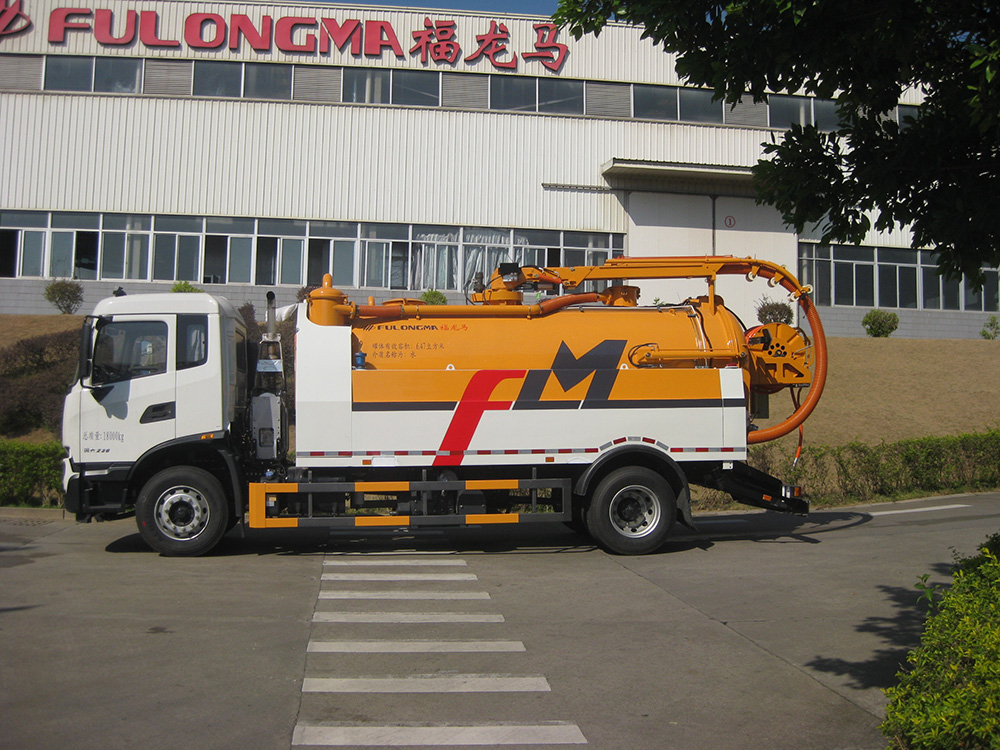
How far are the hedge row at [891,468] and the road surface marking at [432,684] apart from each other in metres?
9.31

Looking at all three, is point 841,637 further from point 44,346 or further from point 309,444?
point 44,346

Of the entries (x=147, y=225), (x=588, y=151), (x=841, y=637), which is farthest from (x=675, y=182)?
(x=841, y=637)

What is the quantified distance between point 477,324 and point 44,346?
12.4m

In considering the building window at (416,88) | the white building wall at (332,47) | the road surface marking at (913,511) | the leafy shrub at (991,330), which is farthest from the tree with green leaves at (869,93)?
the leafy shrub at (991,330)

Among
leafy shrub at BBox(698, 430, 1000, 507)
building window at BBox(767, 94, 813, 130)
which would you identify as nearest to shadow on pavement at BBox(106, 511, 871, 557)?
leafy shrub at BBox(698, 430, 1000, 507)

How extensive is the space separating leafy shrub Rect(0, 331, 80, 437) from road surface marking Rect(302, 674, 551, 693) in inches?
509

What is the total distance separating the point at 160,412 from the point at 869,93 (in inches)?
311

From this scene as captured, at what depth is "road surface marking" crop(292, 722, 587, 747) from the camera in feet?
14.6

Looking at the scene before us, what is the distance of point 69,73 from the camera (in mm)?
25484

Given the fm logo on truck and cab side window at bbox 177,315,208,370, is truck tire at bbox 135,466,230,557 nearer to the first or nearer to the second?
cab side window at bbox 177,315,208,370

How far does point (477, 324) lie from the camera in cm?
996

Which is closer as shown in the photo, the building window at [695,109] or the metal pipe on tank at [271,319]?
the metal pipe on tank at [271,319]

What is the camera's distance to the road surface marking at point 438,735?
445 cm

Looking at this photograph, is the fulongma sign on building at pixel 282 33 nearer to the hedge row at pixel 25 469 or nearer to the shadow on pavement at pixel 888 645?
the hedge row at pixel 25 469
